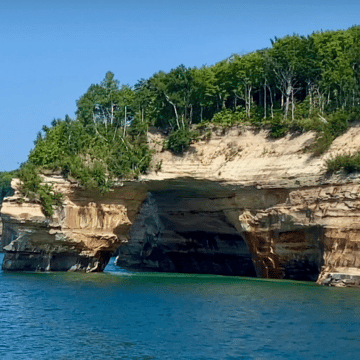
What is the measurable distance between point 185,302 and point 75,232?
16131 millimetres

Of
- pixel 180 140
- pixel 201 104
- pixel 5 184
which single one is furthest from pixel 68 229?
pixel 5 184

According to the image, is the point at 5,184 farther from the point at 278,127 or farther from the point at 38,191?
the point at 278,127

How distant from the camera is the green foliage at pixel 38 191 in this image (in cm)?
4834

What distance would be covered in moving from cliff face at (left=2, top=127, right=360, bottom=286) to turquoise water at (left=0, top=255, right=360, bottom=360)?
3.08m

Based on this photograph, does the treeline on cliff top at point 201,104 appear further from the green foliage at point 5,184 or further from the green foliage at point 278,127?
the green foliage at point 5,184

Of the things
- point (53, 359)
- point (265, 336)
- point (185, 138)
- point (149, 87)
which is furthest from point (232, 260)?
point (53, 359)

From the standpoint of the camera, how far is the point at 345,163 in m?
42.2

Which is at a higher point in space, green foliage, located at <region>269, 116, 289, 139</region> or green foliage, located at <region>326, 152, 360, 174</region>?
green foliage, located at <region>269, 116, 289, 139</region>

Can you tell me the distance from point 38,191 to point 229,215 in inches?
489

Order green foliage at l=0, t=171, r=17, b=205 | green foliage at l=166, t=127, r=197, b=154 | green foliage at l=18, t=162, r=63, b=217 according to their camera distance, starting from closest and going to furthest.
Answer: green foliage at l=18, t=162, r=63, b=217
green foliage at l=166, t=127, r=197, b=154
green foliage at l=0, t=171, r=17, b=205

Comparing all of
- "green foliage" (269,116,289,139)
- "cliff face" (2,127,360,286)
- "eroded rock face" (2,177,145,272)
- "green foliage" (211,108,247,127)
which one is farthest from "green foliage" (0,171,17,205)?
"green foliage" (269,116,289,139)

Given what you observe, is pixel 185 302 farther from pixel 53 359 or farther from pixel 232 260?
pixel 232 260

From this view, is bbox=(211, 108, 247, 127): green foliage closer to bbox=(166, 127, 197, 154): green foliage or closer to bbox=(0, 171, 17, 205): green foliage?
bbox=(166, 127, 197, 154): green foliage

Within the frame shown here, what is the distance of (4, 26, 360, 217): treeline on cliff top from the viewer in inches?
1961
